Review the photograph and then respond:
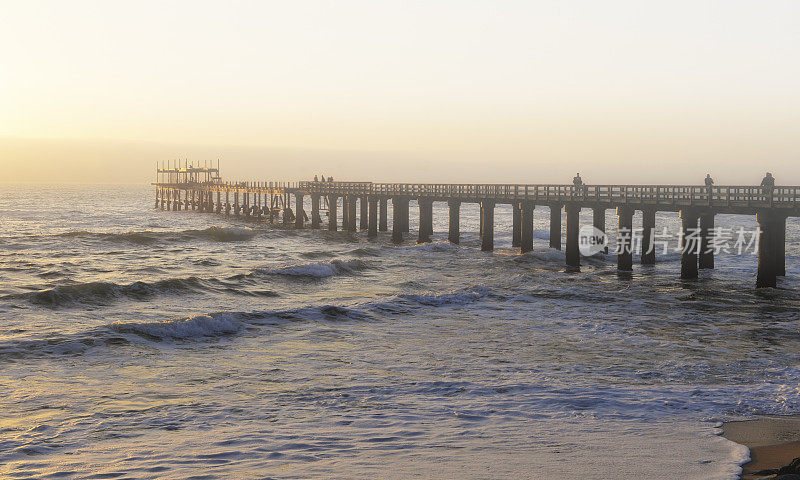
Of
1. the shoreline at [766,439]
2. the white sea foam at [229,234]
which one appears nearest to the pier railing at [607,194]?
the white sea foam at [229,234]

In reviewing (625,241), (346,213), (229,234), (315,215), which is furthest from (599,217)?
(315,215)

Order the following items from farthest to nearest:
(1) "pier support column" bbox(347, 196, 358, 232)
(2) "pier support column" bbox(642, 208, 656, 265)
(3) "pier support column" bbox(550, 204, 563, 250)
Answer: (1) "pier support column" bbox(347, 196, 358, 232) → (3) "pier support column" bbox(550, 204, 563, 250) → (2) "pier support column" bbox(642, 208, 656, 265)

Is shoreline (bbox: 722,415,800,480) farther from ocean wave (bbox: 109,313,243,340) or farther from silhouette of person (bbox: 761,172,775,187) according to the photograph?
silhouette of person (bbox: 761,172,775,187)

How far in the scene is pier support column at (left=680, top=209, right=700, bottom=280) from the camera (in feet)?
106

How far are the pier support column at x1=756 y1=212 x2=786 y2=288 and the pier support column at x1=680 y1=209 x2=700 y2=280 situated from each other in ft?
11.7

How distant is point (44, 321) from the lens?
21.8 m

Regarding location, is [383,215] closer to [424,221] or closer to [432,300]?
[424,221]

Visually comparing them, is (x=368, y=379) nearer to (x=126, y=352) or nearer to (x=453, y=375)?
(x=453, y=375)

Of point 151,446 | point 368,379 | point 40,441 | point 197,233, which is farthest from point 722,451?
point 197,233

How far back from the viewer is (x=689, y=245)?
32438 millimetres

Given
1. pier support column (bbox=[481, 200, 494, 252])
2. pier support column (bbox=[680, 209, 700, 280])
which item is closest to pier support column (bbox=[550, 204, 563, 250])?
pier support column (bbox=[481, 200, 494, 252])

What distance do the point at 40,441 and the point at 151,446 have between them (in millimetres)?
1778

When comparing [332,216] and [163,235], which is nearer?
→ [163,235]

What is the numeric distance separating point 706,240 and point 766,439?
25931 millimetres
